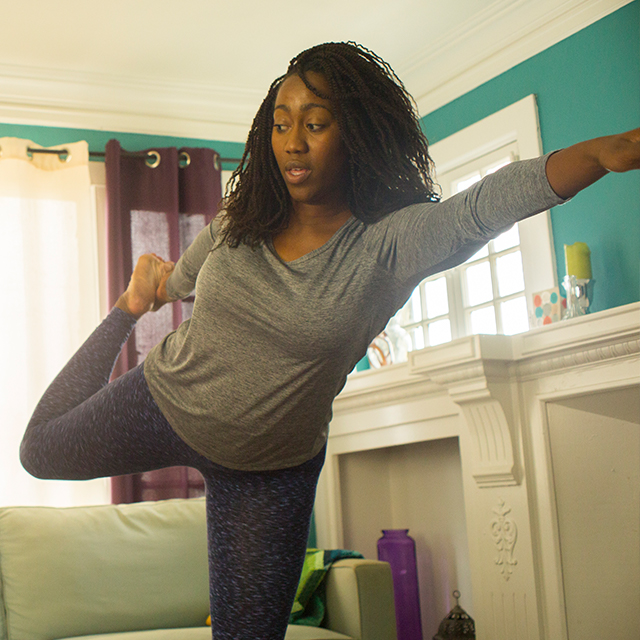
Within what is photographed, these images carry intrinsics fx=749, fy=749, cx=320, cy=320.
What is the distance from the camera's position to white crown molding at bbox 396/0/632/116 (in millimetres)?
Result: 3107

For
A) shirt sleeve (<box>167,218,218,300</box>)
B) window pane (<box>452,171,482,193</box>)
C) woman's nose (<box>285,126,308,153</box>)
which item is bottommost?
shirt sleeve (<box>167,218,218,300</box>)

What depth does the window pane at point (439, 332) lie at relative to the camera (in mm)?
3729

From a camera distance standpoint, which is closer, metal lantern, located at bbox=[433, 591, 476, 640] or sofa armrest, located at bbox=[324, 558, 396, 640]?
sofa armrest, located at bbox=[324, 558, 396, 640]

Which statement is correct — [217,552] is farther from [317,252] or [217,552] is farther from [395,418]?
[395,418]

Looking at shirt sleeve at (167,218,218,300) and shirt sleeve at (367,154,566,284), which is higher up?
shirt sleeve at (167,218,218,300)

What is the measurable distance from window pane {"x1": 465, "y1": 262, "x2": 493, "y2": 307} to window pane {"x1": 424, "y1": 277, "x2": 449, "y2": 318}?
152 millimetres

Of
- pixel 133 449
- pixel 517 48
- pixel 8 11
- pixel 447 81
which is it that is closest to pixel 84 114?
pixel 8 11

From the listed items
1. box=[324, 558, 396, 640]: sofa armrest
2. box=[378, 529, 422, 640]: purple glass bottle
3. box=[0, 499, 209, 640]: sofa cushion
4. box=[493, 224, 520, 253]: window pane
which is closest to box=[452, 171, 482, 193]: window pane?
box=[493, 224, 520, 253]: window pane

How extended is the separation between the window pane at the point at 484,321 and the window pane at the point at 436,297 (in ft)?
0.67

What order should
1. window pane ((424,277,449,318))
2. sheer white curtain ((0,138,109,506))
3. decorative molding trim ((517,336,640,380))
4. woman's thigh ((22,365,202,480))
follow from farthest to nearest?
window pane ((424,277,449,318))
sheer white curtain ((0,138,109,506))
decorative molding trim ((517,336,640,380))
woman's thigh ((22,365,202,480))

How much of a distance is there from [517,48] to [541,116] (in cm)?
37

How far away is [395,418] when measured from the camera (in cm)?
359

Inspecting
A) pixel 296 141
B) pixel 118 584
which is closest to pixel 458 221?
pixel 296 141

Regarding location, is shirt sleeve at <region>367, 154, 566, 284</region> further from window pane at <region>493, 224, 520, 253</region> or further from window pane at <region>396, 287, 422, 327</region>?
window pane at <region>396, 287, 422, 327</region>
